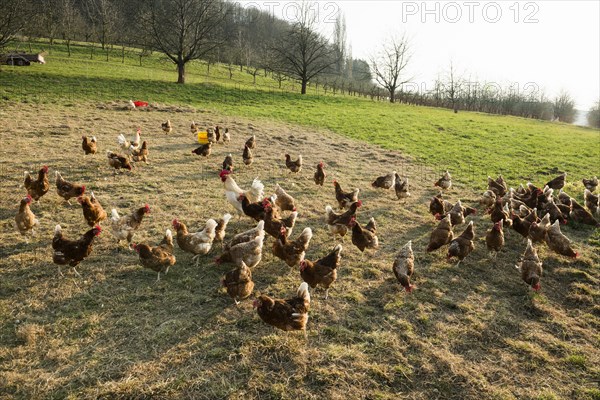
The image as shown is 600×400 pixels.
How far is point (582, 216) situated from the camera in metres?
9.41

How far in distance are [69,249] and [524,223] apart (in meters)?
9.21

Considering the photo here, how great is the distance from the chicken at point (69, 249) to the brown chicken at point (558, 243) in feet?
29.4

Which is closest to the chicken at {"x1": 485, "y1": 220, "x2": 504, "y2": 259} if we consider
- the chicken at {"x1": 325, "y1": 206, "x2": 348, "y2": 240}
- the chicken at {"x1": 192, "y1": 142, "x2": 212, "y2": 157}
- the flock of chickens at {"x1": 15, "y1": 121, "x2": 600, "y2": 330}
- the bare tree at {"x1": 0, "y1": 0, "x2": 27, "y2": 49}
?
the flock of chickens at {"x1": 15, "y1": 121, "x2": 600, "y2": 330}

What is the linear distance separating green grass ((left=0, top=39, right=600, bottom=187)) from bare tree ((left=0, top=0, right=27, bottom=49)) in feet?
7.47

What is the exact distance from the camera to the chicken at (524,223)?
7.97 m

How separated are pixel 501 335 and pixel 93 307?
6.16 meters

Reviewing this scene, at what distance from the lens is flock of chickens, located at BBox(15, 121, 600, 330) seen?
5379mm

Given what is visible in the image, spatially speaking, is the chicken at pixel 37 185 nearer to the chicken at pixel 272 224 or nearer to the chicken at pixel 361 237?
the chicken at pixel 272 224

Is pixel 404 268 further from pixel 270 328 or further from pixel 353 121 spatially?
pixel 353 121

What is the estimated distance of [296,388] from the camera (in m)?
4.07

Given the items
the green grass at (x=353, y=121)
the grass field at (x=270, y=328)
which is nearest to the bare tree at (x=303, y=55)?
the green grass at (x=353, y=121)

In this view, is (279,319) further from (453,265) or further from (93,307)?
(453,265)

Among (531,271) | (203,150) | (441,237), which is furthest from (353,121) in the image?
(531,271)

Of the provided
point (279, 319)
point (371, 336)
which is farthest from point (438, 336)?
point (279, 319)
